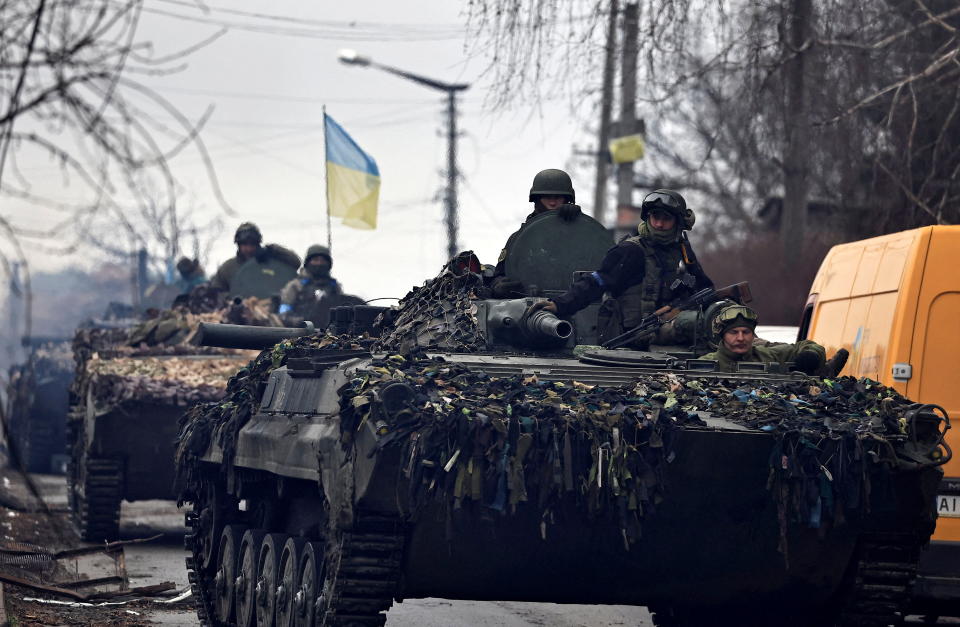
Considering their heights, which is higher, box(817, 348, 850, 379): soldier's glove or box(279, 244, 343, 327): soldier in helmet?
box(279, 244, 343, 327): soldier in helmet

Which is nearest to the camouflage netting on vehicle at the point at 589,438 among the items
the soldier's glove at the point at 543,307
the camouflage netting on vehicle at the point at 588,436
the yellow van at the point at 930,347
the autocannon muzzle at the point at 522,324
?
the camouflage netting on vehicle at the point at 588,436

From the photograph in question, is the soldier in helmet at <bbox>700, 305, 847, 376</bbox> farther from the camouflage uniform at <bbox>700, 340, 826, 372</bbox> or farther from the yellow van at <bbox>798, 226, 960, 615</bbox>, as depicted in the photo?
the yellow van at <bbox>798, 226, 960, 615</bbox>

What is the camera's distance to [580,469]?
672cm

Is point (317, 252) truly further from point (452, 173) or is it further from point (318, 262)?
point (452, 173)

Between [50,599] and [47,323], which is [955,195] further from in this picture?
[47,323]

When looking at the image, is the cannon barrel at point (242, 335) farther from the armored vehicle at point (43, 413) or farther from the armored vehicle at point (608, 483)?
the armored vehicle at point (43, 413)

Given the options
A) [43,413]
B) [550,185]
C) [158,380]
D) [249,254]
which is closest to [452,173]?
[43,413]

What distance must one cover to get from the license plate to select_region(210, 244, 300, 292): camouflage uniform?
974 cm

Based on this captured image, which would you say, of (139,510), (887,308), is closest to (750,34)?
(887,308)

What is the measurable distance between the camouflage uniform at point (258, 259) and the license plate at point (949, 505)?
9740mm

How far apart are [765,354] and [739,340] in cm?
22

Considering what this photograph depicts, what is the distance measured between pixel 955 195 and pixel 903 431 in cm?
824

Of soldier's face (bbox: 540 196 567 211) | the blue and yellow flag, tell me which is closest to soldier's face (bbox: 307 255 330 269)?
the blue and yellow flag

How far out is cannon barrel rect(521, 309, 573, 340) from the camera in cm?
831
